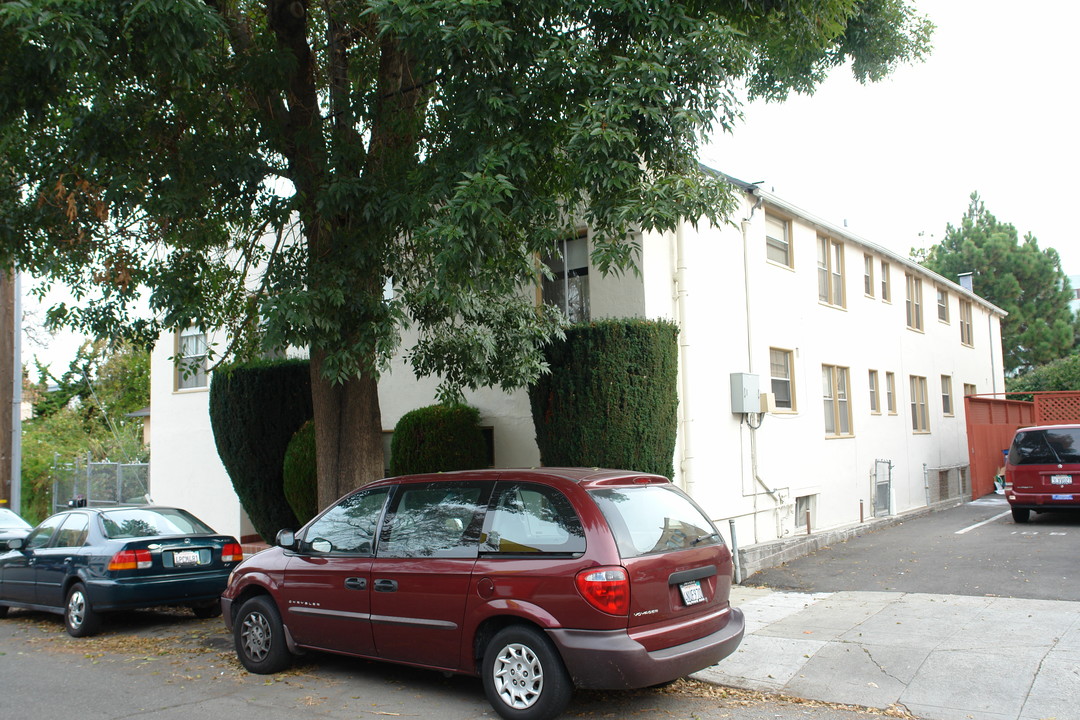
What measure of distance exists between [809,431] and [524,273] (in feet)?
25.5

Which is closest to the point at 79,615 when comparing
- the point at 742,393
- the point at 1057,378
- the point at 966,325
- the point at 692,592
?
the point at 692,592

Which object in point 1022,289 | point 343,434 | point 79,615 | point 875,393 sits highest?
point 1022,289

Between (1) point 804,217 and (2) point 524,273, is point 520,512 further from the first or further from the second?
(1) point 804,217

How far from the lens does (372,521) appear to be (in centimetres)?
696

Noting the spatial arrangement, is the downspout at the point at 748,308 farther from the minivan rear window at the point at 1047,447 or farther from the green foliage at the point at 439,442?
the minivan rear window at the point at 1047,447

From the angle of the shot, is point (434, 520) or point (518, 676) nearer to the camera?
point (518, 676)

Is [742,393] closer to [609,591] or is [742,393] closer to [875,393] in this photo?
[875,393]

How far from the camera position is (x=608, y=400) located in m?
10.4

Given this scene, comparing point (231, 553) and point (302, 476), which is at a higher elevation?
point (302, 476)

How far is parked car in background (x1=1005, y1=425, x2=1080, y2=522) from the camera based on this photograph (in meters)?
15.0

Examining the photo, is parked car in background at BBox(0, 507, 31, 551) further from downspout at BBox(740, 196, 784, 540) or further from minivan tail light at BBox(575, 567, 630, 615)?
downspout at BBox(740, 196, 784, 540)

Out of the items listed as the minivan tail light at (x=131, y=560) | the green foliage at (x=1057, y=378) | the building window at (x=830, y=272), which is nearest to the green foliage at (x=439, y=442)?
the minivan tail light at (x=131, y=560)

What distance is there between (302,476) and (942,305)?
17.8 meters

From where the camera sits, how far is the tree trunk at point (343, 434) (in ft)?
31.3
